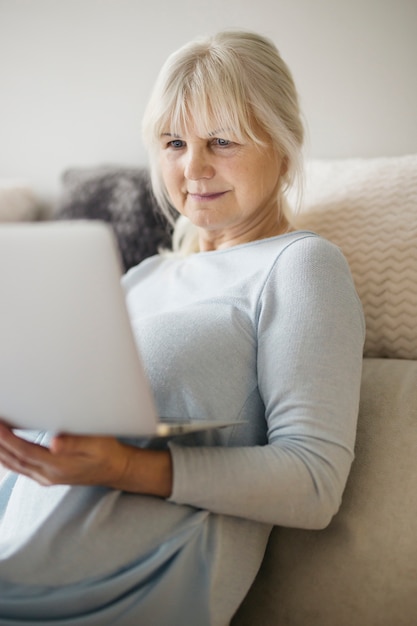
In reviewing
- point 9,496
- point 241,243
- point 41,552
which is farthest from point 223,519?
point 241,243

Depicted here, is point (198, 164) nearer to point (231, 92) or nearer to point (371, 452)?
point (231, 92)

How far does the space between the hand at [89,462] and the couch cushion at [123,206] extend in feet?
3.07

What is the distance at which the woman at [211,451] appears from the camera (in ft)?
2.60

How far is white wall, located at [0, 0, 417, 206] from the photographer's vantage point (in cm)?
150

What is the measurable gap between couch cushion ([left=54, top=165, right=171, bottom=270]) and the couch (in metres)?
0.45

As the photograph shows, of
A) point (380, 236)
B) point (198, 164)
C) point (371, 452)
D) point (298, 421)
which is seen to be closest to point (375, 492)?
point (371, 452)

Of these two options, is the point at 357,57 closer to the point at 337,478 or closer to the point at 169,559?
the point at 337,478

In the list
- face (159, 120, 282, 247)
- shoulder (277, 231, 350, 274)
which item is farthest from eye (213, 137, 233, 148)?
shoulder (277, 231, 350, 274)

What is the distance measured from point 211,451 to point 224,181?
1.76 ft

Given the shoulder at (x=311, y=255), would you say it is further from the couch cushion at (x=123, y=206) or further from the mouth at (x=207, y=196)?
the couch cushion at (x=123, y=206)

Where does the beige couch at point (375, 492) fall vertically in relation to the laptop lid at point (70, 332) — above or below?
below

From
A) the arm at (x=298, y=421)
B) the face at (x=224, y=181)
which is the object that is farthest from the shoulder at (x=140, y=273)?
the arm at (x=298, y=421)

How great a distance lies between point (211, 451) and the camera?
0.83 meters

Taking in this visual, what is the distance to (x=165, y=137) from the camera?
120 cm
